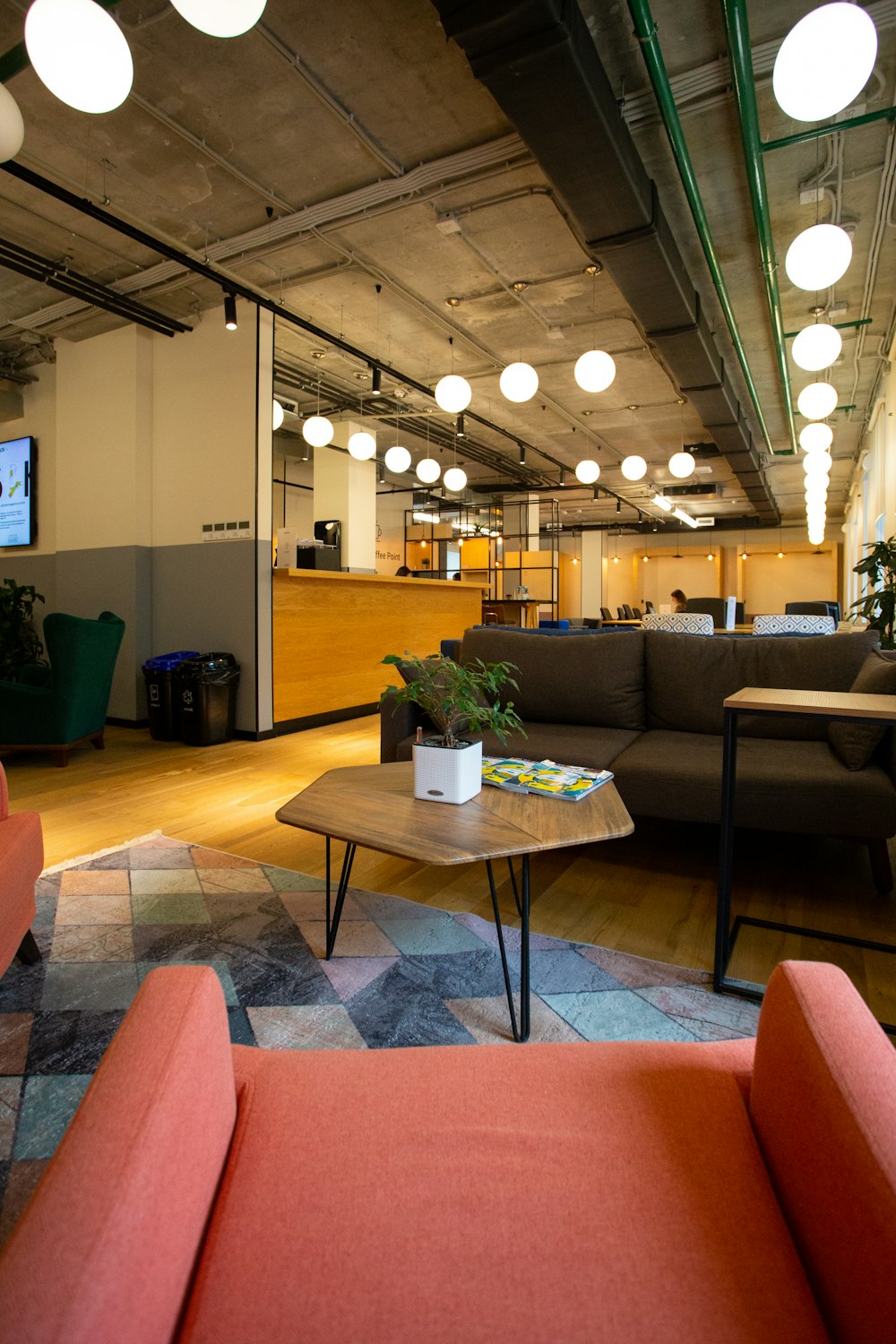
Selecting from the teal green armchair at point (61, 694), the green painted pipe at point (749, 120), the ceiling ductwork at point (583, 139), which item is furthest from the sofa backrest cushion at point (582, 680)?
the teal green armchair at point (61, 694)

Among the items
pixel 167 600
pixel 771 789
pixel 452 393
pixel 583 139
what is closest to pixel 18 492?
pixel 167 600

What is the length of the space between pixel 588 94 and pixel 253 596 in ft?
12.9

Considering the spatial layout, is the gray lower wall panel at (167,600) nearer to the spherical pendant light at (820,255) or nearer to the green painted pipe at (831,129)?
the spherical pendant light at (820,255)

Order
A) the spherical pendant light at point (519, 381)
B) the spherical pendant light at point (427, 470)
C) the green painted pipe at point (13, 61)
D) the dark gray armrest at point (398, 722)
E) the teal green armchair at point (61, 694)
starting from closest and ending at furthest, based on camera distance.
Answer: the green painted pipe at point (13, 61) → the dark gray armrest at point (398, 722) → the teal green armchair at point (61, 694) → the spherical pendant light at point (519, 381) → the spherical pendant light at point (427, 470)

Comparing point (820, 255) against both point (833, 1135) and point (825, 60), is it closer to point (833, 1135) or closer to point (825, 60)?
point (825, 60)

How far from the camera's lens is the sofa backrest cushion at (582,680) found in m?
3.48

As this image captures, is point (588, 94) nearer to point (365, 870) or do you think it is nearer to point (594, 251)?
point (594, 251)

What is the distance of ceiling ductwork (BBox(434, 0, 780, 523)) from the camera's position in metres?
2.76

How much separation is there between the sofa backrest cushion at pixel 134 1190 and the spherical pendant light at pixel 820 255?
12.6 feet

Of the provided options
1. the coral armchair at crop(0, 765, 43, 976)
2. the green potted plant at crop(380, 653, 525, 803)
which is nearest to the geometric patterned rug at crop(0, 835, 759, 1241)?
the coral armchair at crop(0, 765, 43, 976)

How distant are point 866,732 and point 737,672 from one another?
819 mm

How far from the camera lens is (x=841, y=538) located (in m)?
17.8

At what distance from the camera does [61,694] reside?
15.5 ft

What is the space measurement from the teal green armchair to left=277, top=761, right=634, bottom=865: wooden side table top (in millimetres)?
3224
